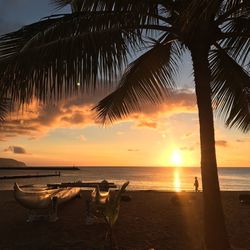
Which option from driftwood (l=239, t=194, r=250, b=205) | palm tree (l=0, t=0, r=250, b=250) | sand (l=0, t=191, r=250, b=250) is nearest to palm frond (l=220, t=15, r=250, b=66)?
palm tree (l=0, t=0, r=250, b=250)

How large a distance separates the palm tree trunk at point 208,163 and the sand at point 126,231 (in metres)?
2.10

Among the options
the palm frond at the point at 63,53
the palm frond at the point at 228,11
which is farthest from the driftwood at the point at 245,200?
the palm frond at the point at 63,53

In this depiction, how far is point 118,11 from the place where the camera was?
19.9ft

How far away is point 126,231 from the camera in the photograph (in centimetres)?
1061

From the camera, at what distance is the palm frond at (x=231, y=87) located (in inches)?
324

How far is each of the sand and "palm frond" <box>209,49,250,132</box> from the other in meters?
2.81

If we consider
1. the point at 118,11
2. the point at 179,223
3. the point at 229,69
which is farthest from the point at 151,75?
the point at 179,223

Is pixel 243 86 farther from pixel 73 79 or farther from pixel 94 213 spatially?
pixel 94 213

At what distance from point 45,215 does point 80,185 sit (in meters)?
21.2

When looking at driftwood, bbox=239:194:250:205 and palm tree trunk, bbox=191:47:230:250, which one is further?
driftwood, bbox=239:194:250:205

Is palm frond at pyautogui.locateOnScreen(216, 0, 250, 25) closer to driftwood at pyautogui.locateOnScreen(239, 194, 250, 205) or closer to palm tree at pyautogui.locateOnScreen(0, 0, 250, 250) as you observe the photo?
palm tree at pyautogui.locateOnScreen(0, 0, 250, 250)

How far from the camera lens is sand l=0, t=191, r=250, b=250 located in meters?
9.18

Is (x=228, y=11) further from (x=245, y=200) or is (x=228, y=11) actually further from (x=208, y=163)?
(x=245, y=200)

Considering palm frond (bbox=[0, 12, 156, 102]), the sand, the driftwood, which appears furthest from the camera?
the driftwood
